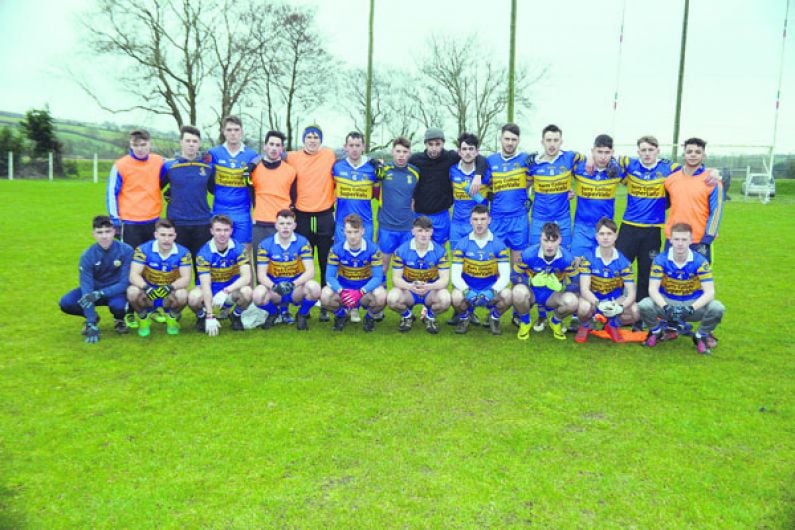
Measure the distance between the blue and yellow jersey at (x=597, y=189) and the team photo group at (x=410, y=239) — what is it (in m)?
0.01

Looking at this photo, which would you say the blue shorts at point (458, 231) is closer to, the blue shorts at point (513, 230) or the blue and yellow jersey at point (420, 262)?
the blue shorts at point (513, 230)

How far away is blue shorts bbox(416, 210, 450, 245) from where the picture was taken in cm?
649

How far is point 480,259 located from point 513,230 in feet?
2.52

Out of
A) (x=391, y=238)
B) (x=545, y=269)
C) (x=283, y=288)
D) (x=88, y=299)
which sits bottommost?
(x=88, y=299)

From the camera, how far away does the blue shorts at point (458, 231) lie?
6402mm

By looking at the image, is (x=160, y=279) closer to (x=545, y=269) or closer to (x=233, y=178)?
(x=233, y=178)

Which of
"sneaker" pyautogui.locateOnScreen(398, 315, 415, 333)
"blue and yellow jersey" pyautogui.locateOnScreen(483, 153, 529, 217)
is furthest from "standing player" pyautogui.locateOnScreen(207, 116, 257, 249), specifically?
"blue and yellow jersey" pyautogui.locateOnScreen(483, 153, 529, 217)

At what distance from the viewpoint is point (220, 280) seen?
589cm

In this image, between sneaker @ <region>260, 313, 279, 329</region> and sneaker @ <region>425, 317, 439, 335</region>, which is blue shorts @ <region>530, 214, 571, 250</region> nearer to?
sneaker @ <region>425, 317, 439, 335</region>

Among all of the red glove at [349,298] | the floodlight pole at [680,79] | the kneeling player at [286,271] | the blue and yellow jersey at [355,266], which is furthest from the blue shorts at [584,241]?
the floodlight pole at [680,79]

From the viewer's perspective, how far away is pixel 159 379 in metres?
4.40

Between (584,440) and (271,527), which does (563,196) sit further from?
(271,527)

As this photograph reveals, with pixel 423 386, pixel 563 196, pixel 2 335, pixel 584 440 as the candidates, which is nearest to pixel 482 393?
pixel 423 386

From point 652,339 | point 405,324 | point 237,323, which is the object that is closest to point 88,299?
point 237,323
